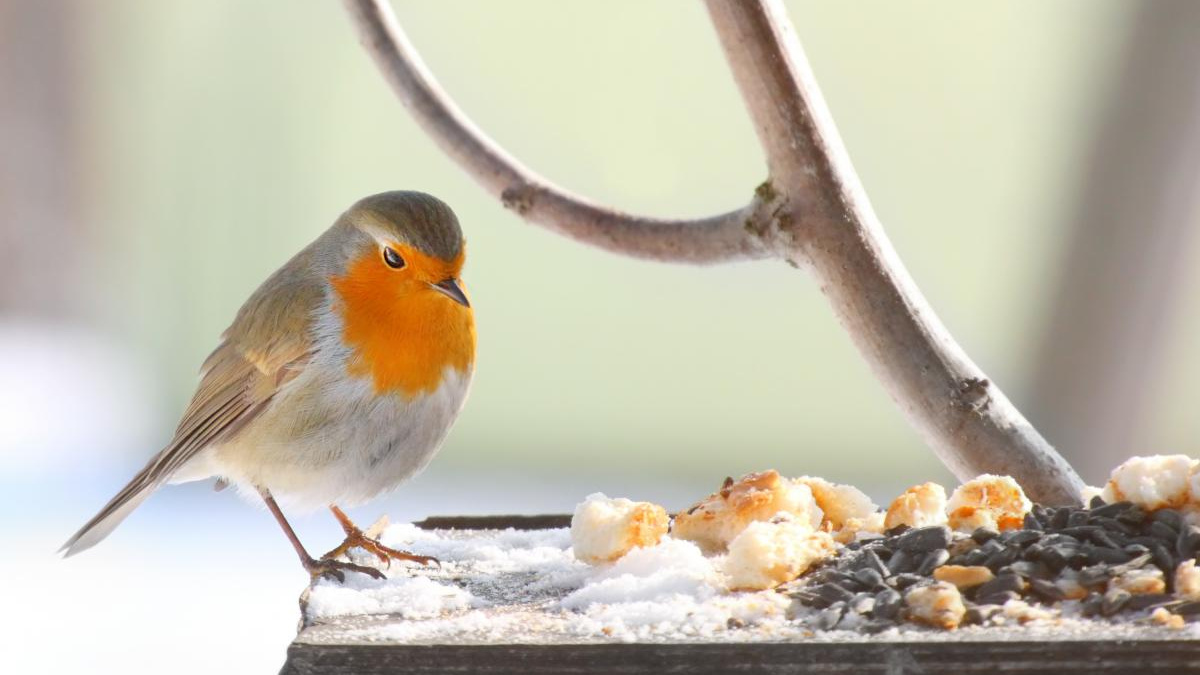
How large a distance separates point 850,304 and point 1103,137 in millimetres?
2774

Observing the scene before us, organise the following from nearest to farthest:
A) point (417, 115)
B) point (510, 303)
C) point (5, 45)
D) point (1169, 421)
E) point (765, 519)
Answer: point (765, 519) → point (417, 115) → point (1169, 421) → point (5, 45) → point (510, 303)

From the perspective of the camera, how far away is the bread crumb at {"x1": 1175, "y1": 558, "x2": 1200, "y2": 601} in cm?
163

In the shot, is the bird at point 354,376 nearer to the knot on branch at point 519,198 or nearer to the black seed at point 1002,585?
the knot on branch at point 519,198

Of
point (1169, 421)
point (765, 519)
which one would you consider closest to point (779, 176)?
point (765, 519)

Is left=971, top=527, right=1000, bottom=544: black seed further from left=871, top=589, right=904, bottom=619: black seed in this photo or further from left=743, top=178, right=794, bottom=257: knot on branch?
left=743, top=178, right=794, bottom=257: knot on branch

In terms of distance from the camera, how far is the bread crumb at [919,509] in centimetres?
208

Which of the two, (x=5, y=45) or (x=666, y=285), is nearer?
(x=5, y=45)

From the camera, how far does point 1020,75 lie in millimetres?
6543

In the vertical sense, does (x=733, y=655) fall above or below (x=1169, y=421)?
below

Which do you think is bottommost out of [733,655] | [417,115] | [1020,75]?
[733,655]

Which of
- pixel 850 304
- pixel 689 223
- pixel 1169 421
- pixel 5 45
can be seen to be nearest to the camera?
pixel 850 304

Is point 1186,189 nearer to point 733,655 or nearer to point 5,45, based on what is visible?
point 733,655

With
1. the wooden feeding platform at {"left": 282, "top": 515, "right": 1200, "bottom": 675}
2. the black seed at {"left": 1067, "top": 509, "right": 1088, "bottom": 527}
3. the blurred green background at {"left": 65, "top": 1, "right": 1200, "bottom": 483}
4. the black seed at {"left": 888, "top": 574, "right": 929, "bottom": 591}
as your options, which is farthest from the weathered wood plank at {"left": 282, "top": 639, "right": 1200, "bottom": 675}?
the blurred green background at {"left": 65, "top": 1, "right": 1200, "bottom": 483}

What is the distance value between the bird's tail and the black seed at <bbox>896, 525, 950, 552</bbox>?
1.49 meters
